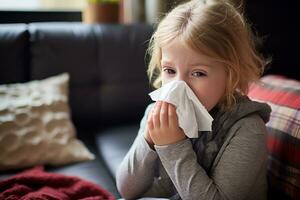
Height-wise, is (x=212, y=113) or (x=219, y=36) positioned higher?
(x=219, y=36)

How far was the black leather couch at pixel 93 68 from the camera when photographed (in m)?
1.61

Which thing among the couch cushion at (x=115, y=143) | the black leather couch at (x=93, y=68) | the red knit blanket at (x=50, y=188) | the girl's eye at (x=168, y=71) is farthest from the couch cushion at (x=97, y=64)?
the girl's eye at (x=168, y=71)

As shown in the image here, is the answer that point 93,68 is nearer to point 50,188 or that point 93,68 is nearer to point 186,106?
point 50,188

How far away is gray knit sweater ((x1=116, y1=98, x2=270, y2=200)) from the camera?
2.78ft

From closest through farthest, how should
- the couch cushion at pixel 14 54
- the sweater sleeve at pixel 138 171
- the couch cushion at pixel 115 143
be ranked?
the sweater sleeve at pixel 138 171 < the couch cushion at pixel 115 143 < the couch cushion at pixel 14 54

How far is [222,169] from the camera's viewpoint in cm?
86

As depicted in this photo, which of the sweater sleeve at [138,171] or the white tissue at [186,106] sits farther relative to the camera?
the sweater sleeve at [138,171]

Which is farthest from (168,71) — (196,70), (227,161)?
(227,161)

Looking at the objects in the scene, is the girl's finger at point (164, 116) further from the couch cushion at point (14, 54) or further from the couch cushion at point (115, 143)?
the couch cushion at point (14, 54)

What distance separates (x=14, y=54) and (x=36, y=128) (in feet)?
1.37

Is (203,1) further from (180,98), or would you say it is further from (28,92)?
(28,92)

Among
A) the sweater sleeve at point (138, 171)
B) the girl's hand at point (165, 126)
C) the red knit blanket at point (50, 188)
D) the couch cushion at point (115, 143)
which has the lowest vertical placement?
the couch cushion at point (115, 143)

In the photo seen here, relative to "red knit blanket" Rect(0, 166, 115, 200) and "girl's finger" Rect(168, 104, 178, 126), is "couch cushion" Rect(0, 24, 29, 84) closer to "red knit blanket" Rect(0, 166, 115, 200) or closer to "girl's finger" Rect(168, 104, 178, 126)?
"red knit blanket" Rect(0, 166, 115, 200)

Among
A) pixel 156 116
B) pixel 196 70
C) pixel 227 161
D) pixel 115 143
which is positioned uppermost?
pixel 196 70
